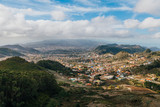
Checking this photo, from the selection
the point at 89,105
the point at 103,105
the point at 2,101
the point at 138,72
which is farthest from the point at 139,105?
the point at 138,72

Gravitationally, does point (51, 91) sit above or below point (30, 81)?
below

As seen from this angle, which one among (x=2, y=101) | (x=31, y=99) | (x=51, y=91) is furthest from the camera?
(x=51, y=91)

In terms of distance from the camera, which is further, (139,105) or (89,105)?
(89,105)

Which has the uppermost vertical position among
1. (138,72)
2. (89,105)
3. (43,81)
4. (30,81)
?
(30,81)

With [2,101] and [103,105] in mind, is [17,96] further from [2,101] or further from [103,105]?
[103,105]

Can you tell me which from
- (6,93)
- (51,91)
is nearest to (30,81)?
(6,93)

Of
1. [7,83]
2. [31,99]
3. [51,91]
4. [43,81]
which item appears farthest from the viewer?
[51,91]

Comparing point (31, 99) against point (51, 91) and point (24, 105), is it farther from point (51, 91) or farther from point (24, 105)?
point (51, 91)

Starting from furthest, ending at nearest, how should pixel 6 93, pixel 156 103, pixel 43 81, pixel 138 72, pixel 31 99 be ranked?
pixel 138 72 → pixel 43 81 → pixel 31 99 → pixel 156 103 → pixel 6 93

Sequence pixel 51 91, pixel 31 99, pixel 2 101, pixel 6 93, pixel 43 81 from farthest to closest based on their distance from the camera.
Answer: pixel 51 91 → pixel 43 81 → pixel 31 99 → pixel 6 93 → pixel 2 101
